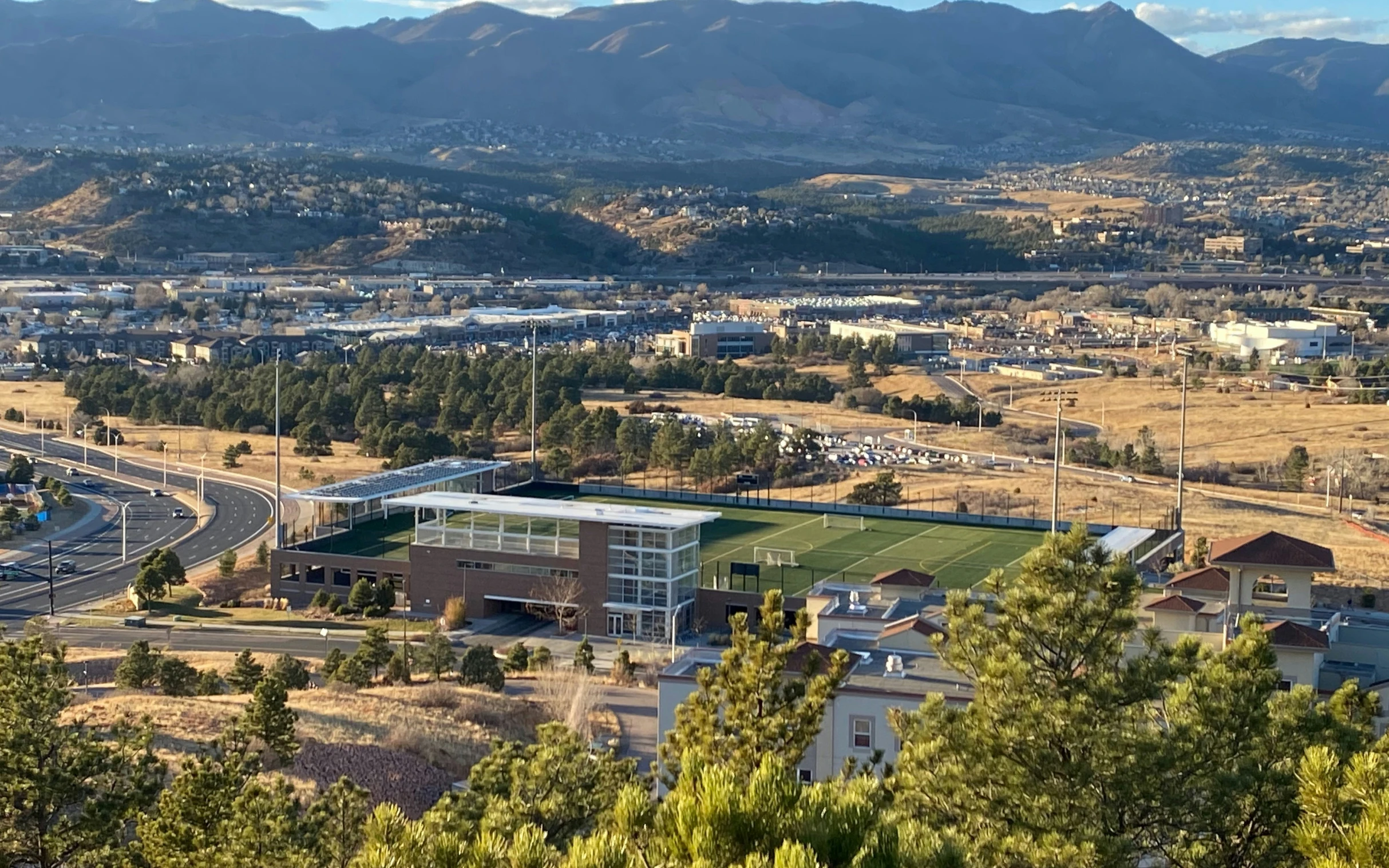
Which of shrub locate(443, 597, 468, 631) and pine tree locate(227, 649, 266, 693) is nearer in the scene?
pine tree locate(227, 649, 266, 693)

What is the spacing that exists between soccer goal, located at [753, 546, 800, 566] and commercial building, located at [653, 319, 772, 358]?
40.7 meters

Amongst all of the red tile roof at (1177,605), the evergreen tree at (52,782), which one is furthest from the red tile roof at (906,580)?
the evergreen tree at (52,782)

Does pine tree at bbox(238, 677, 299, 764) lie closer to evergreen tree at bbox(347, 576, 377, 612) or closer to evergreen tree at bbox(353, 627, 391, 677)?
evergreen tree at bbox(353, 627, 391, 677)

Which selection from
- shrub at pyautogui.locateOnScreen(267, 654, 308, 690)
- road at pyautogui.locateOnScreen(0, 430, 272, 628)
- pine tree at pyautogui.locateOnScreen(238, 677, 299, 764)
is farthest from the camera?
road at pyautogui.locateOnScreen(0, 430, 272, 628)

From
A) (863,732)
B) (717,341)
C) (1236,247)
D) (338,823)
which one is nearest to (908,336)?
(717,341)

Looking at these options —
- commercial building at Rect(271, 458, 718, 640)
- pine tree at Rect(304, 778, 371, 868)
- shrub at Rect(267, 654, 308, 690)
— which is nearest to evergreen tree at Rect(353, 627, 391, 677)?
shrub at Rect(267, 654, 308, 690)

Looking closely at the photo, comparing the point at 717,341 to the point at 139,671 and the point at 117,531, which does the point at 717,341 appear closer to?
the point at 117,531

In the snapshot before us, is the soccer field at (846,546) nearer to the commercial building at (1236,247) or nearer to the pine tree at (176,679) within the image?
the pine tree at (176,679)

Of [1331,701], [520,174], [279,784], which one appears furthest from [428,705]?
[520,174]

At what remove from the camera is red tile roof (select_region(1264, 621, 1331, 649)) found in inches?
787

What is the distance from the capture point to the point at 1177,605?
21.9m

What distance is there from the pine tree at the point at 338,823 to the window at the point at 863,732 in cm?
693

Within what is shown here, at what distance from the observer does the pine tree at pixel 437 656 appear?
26.1 m

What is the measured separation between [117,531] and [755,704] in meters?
30.7
